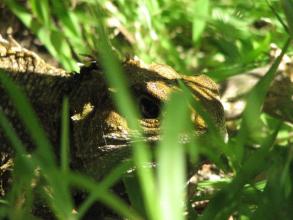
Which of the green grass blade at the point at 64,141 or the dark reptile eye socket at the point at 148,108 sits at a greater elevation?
the green grass blade at the point at 64,141

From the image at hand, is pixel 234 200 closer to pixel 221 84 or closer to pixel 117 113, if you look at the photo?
pixel 117 113

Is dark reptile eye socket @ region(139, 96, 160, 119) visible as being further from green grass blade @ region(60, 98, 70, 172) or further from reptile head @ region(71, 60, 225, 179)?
green grass blade @ region(60, 98, 70, 172)

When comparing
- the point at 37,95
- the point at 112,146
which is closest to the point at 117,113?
the point at 112,146

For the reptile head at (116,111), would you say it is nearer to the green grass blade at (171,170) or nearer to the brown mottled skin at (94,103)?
the brown mottled skin at (94,103)

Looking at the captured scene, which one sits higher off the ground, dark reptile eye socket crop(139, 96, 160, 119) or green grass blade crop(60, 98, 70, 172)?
green grass blade crop(60, 98, 70, 172)

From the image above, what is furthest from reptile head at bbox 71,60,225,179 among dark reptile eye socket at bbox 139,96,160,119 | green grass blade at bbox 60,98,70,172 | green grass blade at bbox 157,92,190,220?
green grass blade at bbox 157,92,190,220

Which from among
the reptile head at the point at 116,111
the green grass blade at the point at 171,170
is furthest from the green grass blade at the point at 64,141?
the reptile head at the point at 116,111

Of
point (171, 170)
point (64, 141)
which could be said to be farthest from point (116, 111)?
point (171, 170)

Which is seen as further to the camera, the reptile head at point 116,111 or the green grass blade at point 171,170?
the reptile head at point 116,111

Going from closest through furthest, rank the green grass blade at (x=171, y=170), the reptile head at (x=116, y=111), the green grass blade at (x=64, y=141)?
the green grass blade at (x=171, y=170) < the green grass blade at (x=64, y=141) < the reptile head at (x=116, y=111)
